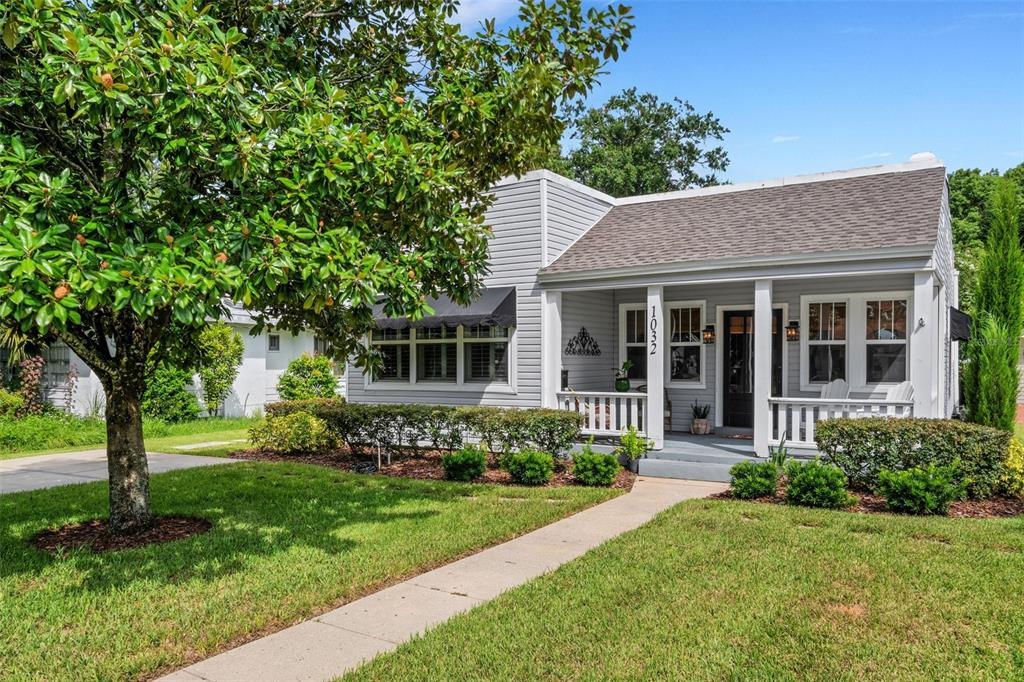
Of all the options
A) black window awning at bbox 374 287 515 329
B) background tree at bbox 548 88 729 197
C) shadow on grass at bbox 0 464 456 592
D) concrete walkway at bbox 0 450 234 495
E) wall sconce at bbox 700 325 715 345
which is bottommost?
concrete walkway at bbox 0 450 234 495

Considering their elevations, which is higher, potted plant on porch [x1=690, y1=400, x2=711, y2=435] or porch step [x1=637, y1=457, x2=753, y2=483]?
potted plant on porch [x1=690, y1=400, x2=711, y2=435]

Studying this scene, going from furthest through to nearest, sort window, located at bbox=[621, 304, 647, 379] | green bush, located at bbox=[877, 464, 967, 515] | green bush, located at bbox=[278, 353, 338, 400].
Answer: green bush, located at bbox=[278, 353, 338, 400], window, located at bbox=[621, 304, 647, 379], green bush, located at bbox=[877, 464, 967, 515]

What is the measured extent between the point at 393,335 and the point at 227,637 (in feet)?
29.2

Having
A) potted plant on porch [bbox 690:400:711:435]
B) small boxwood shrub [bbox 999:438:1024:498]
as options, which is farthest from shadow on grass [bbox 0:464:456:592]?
small boxwood shrub [bbox 999:438:1024:498]

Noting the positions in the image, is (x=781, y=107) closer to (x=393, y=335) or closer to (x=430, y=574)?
(x=393, y=335)

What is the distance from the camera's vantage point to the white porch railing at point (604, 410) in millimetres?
10094

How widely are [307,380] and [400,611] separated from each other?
1405 centimetres

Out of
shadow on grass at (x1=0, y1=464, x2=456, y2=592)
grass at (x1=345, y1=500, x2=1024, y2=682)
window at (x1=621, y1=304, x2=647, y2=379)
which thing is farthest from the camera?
window at (x1=621, y1=304, x2=647, y2=379)

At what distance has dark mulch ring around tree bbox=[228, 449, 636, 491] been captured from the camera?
904 centimetres

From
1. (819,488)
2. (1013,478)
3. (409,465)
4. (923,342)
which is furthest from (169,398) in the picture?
(1013,478)

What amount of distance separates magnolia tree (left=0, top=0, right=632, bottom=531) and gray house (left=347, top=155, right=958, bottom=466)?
3.93 m

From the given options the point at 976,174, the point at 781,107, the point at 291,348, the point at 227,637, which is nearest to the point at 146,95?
the point at 227,637

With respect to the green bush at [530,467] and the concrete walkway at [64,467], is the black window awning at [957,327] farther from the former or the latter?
the concrete walkway at [64,467]

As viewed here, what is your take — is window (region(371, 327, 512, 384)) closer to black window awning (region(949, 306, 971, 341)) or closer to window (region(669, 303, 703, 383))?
window (region(669, 303, 703, 383))
